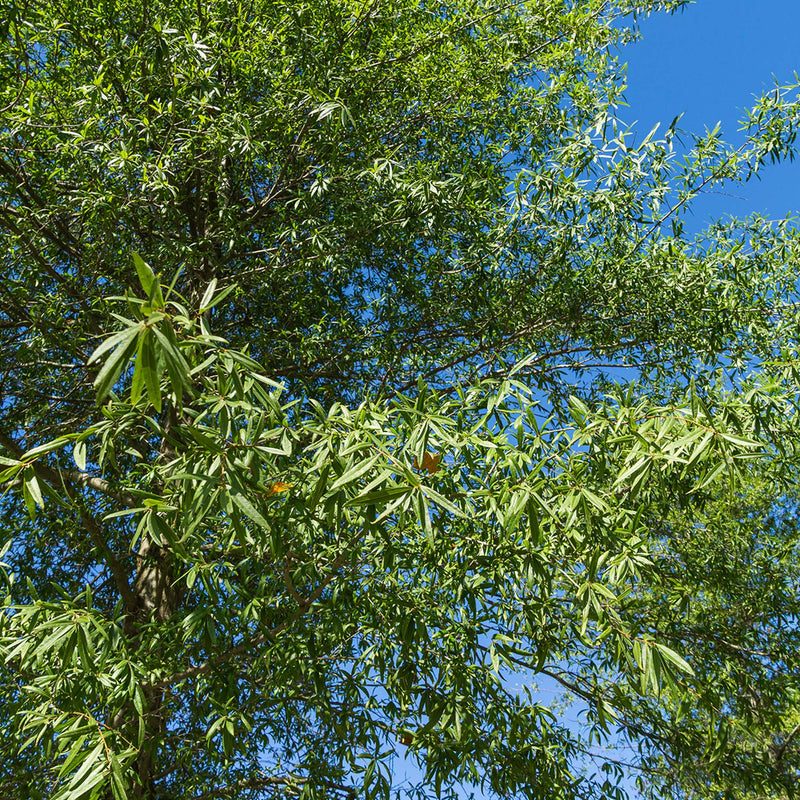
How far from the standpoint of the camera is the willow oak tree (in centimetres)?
254

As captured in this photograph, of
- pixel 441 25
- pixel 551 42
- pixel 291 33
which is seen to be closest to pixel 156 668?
pixel 291 33

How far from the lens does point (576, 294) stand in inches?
164

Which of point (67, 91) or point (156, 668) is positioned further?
point (67, 91)

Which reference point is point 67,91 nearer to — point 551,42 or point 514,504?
point 551,42

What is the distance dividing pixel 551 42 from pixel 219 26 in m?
2.05

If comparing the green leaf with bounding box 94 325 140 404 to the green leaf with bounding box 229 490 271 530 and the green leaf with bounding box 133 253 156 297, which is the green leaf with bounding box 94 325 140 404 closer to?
the green leaf with bounding box 133 253 156 297

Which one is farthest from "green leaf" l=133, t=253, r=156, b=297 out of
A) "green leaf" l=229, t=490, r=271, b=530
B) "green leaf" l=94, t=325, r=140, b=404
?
"green leaf" l=229, t=490, r=271, b=530

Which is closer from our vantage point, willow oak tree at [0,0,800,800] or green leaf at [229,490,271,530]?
green leaf at [229,490,271,530]

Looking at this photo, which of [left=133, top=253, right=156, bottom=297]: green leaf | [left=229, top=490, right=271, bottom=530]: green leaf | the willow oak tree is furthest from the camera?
the willow oak tree

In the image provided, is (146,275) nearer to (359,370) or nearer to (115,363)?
(115,363)

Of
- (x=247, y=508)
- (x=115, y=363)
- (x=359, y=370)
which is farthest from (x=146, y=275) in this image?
(x=359, y=370)

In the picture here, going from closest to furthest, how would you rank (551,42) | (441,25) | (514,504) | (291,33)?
(514,504) → (291,33) → (441,25) → (551,42)

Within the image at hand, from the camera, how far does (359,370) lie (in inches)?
181

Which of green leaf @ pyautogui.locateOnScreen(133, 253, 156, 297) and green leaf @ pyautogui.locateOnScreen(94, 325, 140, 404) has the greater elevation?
green leaf @ pyautogui.locateOnScreen(133, 253, 156, 297)
